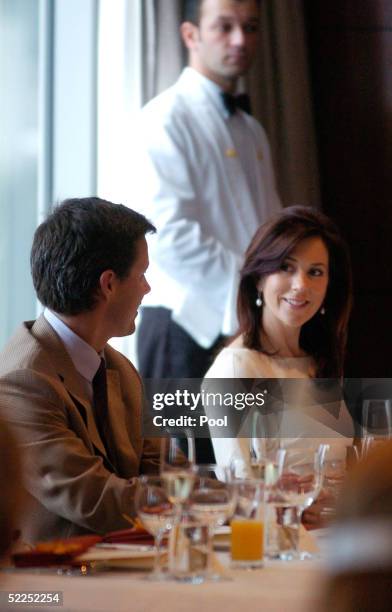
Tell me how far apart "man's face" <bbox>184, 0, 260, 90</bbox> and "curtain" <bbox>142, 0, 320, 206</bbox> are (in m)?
0.05

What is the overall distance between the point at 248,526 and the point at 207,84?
247 cm

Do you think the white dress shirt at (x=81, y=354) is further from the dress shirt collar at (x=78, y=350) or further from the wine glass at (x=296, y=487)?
the wine glass at (x=296, y=487)

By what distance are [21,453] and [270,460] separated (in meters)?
0.83

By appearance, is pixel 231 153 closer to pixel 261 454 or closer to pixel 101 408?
pixel 101 408

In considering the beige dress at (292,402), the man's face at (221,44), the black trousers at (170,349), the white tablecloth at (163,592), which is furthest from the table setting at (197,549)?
the man's face at (221,44)

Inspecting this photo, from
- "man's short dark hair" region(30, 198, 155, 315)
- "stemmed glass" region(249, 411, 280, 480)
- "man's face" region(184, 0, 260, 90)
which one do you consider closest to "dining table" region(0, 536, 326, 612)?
"stemmed glass" region(249, 411, 280, 480)

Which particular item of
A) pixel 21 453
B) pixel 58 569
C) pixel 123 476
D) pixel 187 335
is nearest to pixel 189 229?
pixel 187 335

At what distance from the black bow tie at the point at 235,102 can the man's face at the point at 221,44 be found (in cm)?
4

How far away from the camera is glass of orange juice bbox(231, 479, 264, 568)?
4.92 feet

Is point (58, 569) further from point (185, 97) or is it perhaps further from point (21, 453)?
point (185, 97)

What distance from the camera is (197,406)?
3.62m

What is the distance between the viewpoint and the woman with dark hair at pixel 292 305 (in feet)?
9.50

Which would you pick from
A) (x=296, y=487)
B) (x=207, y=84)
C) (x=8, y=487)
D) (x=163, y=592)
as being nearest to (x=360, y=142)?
(x=207, y=84)

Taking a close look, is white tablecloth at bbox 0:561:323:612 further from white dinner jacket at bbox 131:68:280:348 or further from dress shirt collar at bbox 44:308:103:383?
white dinner jacket at bbox 131:68:280:348
